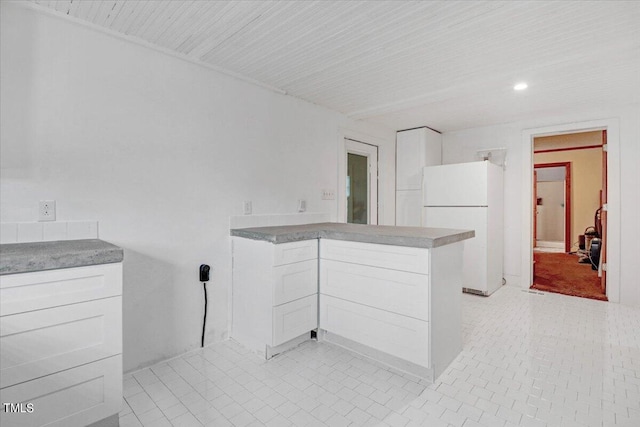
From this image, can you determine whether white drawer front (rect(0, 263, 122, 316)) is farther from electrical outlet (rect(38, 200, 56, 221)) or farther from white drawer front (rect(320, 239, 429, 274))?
white drawer front (rect(320, 239, 429, 274))

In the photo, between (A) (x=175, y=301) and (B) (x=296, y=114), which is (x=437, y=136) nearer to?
(B) (x=296, y=114)

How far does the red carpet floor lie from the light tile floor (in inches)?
53.5

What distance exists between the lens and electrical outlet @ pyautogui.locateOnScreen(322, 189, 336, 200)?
357 cm

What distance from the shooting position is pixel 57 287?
1418mm

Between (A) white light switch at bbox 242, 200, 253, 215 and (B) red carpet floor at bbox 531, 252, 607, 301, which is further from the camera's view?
(B) red carpet floor at bbox 531, 252, 607, 301

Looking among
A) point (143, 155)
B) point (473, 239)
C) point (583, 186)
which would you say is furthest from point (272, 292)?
point (583, 186)

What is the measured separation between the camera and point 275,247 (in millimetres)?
2273

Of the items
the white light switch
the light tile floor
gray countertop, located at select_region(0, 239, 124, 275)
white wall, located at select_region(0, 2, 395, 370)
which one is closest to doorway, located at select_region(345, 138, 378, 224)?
white wall, located at select_region(0, 2, 395, 370)

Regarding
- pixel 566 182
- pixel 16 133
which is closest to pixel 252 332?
pixel 16 133

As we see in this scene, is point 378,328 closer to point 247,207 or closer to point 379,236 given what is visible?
point 379,236

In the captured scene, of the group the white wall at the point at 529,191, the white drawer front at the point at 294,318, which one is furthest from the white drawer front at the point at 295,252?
the white wall at the point at 529,191

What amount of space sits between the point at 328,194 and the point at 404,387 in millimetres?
Result: 2115

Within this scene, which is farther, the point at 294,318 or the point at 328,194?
the point at 328,194

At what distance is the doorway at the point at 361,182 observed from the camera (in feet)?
13.3
